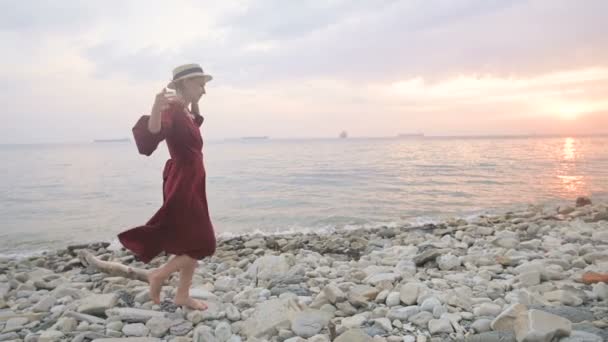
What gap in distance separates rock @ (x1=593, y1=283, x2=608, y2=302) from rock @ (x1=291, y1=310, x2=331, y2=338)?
7.48 feet

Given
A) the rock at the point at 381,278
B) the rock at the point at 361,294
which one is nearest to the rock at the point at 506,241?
the rock at the point at 381,278

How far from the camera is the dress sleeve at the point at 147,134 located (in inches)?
119

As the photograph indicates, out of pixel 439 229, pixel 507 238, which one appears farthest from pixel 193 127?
pixel 439 229

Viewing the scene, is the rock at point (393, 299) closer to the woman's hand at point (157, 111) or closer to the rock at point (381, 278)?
the rock at point (381, 278)

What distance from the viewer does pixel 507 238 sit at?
6.20 meters

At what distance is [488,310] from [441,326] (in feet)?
1.58

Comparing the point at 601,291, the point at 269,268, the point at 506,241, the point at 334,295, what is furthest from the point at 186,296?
the point at 506,241

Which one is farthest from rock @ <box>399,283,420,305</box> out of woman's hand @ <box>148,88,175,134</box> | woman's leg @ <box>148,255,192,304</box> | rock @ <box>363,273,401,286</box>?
woman's hand @ <box>148,88,175,134</box>

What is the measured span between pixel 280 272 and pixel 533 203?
11.2 m

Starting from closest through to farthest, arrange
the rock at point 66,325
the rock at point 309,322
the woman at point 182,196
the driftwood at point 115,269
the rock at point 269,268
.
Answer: the rock at point 309,322
the woman at point 182,196
the rock at point 66,325
the rock at point 269,268
the driftwood at point 115,269

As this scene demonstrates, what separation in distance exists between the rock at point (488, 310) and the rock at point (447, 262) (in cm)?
157

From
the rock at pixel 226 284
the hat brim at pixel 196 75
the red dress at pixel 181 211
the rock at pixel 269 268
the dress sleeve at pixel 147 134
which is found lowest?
the rock at pixel 226 284

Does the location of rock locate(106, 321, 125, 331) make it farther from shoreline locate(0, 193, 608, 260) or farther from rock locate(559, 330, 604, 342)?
shoreline locate(0, 193, 608, 260)

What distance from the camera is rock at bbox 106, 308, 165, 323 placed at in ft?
11.5
